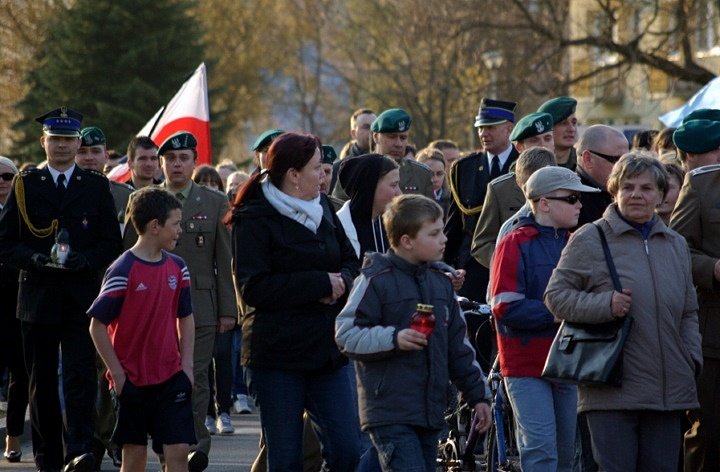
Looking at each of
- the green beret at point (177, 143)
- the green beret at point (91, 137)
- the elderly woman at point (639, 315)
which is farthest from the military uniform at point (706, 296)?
the green beret at point (91, 137)

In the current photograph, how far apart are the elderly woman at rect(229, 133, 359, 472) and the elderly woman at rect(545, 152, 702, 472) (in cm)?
105

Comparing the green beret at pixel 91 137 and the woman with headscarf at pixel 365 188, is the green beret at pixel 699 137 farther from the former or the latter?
the green beret at pixel 91 137

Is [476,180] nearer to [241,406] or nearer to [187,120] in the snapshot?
[241,406]

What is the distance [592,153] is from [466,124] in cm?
2967

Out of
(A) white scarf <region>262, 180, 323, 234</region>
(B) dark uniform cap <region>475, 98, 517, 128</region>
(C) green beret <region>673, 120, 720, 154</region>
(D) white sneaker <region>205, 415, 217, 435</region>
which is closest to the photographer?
(A) white scarf <region>262, 180, 323, 234</region>

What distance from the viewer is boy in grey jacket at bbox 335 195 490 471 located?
7062 millimetres

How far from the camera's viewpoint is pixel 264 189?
785cm

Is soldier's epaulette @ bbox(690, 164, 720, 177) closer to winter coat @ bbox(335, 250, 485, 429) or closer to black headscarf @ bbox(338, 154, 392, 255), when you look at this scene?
black headscarf @ bbox(338, 154, 392, 255)

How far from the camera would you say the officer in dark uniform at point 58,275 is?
413 inches

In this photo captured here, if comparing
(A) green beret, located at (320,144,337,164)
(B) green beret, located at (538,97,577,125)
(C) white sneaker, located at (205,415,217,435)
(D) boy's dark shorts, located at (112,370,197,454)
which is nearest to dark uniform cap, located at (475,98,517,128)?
(B) green beret, located at (538,97,577,125)

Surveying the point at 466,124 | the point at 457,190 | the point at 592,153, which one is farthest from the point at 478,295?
the point at 466,124

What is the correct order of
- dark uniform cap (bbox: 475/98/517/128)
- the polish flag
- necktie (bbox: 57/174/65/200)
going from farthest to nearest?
the polish flag < dark uniform cap (bbox: 475/98/517/128) < necktie (bbox: 57/174/65/200)

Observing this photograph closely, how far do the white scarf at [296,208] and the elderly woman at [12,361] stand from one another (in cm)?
465

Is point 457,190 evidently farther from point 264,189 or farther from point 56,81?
point 56,81
